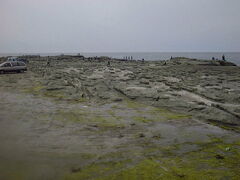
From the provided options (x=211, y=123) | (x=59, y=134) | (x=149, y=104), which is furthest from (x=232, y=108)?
(x=59, y=134)

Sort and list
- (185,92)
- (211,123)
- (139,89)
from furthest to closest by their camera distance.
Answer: (139,89) → (185,92) → (211,123)

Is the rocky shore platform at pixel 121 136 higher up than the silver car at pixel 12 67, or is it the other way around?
the silver car at pixel 12 67

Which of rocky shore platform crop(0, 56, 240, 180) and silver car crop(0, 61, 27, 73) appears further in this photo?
silver car crop(0, 61, 27, 73)

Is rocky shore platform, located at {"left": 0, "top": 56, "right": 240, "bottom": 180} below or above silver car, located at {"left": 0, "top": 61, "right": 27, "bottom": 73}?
below

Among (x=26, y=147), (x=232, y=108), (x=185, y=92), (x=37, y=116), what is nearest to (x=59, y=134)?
(x=26, y=147)

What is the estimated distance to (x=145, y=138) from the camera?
774 cm

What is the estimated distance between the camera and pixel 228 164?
583 centimetres

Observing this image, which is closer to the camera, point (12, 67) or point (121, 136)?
point (121, 136)

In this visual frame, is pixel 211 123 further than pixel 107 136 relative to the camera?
Yes

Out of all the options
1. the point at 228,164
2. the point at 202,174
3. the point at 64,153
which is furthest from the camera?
the point at 64,153

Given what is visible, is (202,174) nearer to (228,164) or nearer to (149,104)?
(228,164)

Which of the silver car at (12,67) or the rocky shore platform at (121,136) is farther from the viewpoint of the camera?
the silver car at (12,67)

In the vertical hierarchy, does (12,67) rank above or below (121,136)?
above

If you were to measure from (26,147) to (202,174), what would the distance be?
506 cm
